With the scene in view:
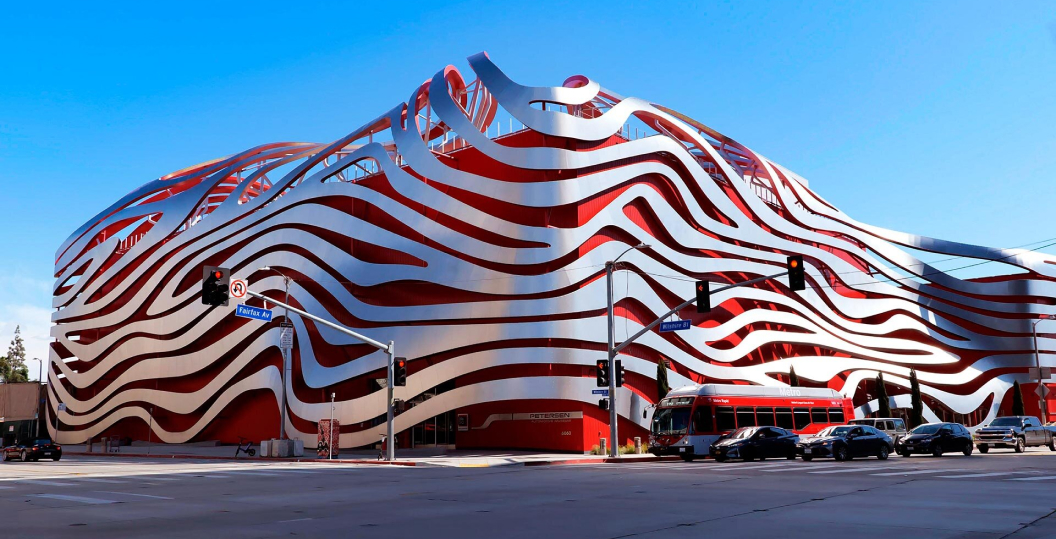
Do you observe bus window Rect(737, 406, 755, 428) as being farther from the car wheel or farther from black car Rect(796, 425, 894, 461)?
the car wheel

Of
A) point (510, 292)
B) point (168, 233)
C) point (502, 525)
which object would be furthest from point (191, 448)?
point (502, 525)

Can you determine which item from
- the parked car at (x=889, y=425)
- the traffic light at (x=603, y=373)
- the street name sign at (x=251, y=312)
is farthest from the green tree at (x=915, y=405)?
the street name sign at (x=251, y=312)

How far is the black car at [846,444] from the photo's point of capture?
33781 mm

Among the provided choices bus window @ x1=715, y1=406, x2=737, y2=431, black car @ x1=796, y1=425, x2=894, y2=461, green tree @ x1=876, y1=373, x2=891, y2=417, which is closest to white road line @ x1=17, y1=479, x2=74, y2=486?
bus window @ x1=715, y1=406, x2=737, y2=431

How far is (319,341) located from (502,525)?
44.8m

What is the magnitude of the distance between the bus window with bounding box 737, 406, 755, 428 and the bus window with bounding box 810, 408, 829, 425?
186 inches

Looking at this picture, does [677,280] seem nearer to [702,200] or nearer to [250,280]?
[702,200]

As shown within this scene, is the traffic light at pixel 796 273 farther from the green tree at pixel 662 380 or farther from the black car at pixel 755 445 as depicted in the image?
the green tree at pixel 662 380

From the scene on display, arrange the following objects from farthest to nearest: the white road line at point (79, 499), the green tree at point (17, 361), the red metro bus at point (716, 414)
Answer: the green tree at point (17, 361)
the red metro bus at point (716, 414)
the white road line at point (79, 499)

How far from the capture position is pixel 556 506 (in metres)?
15.9

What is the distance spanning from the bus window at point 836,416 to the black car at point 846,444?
8.51m

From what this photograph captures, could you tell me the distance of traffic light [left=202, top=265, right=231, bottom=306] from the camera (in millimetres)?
25625

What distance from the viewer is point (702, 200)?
61.6 meters

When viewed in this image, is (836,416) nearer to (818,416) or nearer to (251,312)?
(818,416)
